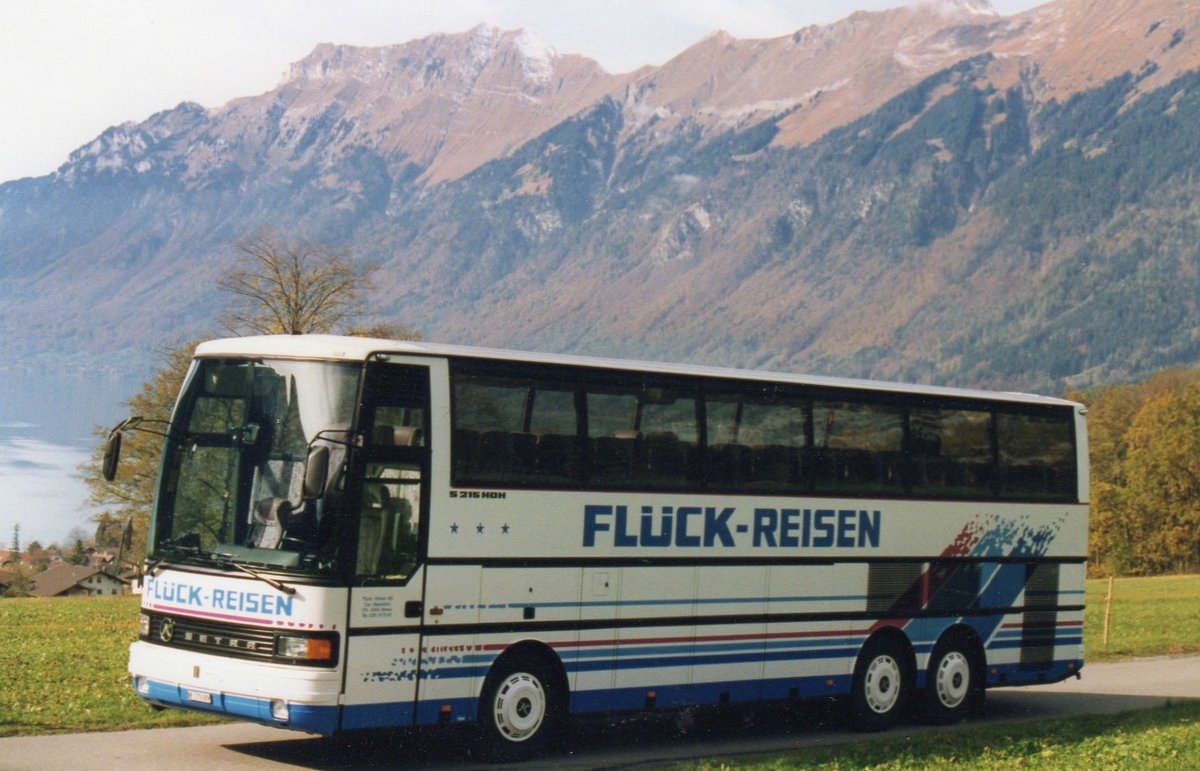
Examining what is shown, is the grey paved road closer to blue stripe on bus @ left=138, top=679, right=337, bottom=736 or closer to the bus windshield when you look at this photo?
blue stripe on bus @ left=138, top=679, right=337, bottom=736

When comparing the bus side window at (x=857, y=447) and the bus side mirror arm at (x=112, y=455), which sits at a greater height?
the bus side window at (x=857, y=447)

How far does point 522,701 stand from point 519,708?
71 millimetres

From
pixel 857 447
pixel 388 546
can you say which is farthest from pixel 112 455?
pixel 857 447

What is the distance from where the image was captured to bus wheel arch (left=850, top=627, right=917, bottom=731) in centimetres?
1845

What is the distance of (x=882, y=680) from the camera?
18719 millimetres

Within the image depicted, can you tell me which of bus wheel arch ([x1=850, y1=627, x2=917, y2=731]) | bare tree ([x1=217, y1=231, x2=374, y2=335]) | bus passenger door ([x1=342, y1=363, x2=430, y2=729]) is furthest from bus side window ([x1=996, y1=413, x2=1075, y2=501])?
bare tree ([x1=217, y1=231, x2=374, y2=335])

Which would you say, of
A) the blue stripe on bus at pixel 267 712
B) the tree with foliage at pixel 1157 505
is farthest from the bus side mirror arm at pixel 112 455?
the tree with foliage at pixel 1157 505

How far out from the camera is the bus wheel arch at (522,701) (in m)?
14.8

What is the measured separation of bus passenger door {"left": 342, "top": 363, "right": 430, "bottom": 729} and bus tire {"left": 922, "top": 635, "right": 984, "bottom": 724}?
7.70 meters

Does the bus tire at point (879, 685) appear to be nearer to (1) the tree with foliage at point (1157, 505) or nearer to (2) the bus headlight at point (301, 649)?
(2) the bus headlight at point (301, 649)

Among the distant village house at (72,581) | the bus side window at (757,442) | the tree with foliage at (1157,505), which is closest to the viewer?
the bus side window at (757,442)

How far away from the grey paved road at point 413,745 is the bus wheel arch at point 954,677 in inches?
16.7

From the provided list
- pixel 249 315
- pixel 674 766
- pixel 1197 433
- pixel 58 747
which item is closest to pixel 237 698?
pixel 58 747

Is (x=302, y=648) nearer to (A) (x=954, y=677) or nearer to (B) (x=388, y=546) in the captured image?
(B) (x=388, y=546)
